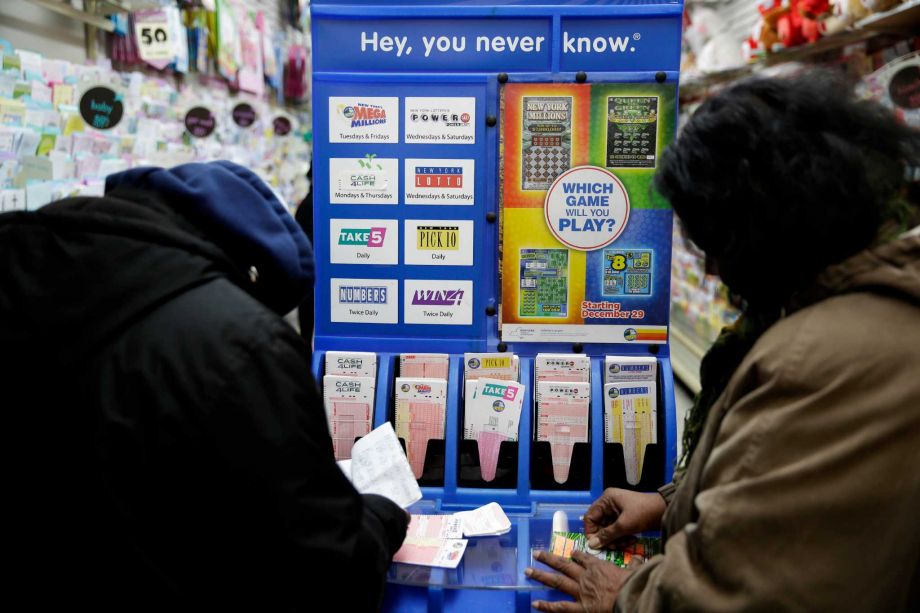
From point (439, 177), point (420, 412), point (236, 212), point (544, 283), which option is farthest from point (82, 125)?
point (236, 212)

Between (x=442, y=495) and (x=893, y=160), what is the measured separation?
1522mm

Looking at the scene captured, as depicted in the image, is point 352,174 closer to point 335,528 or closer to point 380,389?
point 380,389

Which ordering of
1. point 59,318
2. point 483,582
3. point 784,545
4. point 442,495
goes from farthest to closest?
point 442,495
point 483,582
point 784,545
point 59,318

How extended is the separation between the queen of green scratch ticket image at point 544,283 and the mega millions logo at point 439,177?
311 mm

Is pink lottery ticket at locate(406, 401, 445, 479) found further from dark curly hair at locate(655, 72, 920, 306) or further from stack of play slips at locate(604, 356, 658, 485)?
dark curly hair at locate(655, 72, 920, 306)

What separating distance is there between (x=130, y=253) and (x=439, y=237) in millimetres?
1346

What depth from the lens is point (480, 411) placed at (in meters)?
2.23

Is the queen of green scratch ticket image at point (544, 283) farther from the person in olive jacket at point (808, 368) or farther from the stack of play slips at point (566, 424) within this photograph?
the person in olive jacket at point (808, 368)

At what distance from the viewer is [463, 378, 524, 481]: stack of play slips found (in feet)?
7.23

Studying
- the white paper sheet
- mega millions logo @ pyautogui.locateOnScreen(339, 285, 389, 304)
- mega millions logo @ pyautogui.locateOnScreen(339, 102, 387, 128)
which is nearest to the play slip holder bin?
the white paper sheet

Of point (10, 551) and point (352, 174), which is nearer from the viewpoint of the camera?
point (10, 551)

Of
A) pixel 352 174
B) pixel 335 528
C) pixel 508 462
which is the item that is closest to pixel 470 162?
pixel 352 174

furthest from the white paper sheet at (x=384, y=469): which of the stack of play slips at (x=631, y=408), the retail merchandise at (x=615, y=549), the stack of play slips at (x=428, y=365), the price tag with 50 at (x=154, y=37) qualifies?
the price tag with 50 at (x=154, y=37)

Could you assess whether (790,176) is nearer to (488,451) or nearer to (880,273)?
(880,273)
